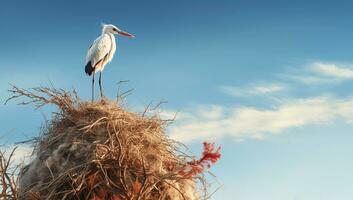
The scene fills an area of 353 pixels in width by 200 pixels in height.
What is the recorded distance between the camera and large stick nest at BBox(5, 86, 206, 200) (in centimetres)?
814

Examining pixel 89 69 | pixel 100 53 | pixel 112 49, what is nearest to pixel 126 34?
pixel 112 49

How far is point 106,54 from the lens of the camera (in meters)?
15.5

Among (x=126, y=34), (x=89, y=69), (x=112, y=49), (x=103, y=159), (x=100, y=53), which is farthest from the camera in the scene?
(x=126, y=34)

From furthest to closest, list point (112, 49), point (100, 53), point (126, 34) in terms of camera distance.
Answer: point (126, 34)
point (112, 49)
point (100, 53)

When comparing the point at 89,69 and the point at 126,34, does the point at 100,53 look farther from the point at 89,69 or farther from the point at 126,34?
the point at 126,34

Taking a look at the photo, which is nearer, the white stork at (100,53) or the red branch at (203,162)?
the red branch at (203,162)

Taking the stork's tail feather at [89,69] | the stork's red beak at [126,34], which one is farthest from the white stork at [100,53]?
the stork's red beak at [126,34]

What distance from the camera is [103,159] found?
8.23m

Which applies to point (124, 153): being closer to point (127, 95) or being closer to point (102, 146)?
point (102, 146)

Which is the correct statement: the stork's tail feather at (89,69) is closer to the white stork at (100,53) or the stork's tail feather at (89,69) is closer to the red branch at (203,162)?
the white stork at (100,53)

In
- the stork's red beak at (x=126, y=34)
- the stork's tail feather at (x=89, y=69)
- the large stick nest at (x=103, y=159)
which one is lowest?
the large stick nest at (x=103, y=159)

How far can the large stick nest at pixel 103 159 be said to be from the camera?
320 inches

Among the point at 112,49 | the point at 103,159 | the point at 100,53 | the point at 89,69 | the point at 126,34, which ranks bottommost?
the point at 103,159

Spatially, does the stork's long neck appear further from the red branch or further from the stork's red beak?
the red branch
